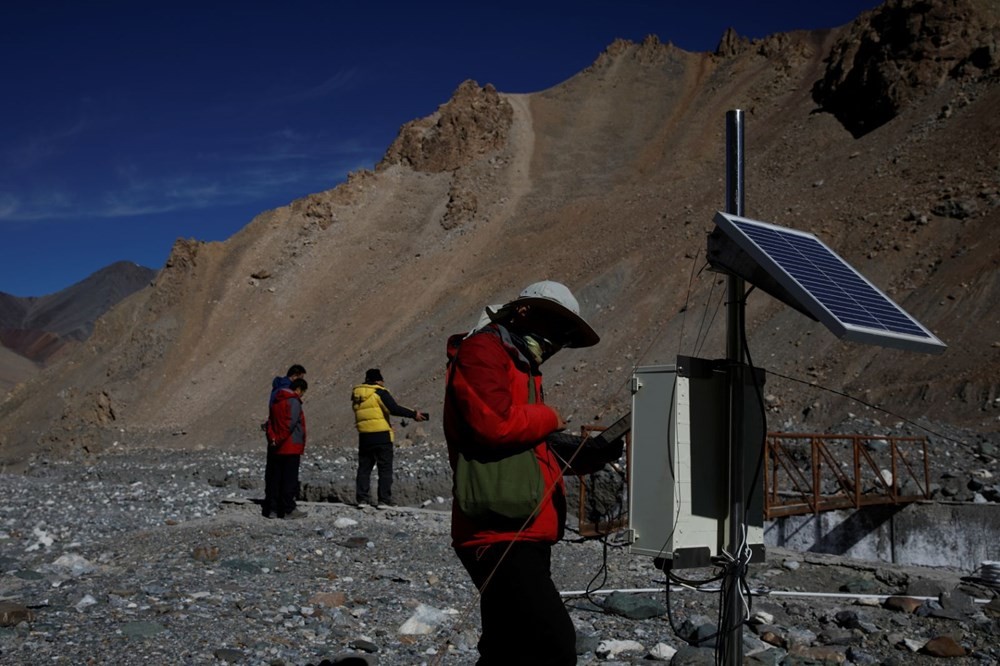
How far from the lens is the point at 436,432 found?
2286 centimetres

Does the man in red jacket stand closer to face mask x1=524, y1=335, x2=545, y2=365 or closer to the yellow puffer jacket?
face mask x1=524, y1=335, x2=545, y2=365

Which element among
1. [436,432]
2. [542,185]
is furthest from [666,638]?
[542,185]

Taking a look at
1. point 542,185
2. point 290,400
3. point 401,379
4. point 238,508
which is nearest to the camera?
point 290,400

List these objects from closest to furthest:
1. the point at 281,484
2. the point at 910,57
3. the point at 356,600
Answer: the point at 356,600 < the point at 281,484 < the point at 910,57

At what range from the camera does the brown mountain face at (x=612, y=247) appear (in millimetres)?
21531

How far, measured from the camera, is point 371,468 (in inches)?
441

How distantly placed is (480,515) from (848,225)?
Answer: 24.7 metres

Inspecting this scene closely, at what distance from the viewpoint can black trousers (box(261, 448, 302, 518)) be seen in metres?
10.6

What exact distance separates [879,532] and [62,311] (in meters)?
128

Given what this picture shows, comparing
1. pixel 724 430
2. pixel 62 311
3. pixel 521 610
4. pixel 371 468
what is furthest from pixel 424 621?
pixel 62 311

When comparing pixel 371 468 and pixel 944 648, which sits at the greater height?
pixel 371 468

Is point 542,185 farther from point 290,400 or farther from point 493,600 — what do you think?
point 493,600

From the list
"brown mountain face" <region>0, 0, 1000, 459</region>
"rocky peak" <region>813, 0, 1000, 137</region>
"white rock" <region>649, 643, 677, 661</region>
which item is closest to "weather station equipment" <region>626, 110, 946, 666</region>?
"white rock" <region>649, 643, 677, 661</region>

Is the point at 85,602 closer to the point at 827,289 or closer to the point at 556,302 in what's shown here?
the point at 556,302
